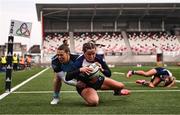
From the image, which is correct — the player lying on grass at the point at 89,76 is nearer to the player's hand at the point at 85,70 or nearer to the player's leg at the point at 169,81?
the player's hand at the point at 85,70

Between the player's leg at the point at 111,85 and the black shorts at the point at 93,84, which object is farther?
the player's leg at the point at 111,85

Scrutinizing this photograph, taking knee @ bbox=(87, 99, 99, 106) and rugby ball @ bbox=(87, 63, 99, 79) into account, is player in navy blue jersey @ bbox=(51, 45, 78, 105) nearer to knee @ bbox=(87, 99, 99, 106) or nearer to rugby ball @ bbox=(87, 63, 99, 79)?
rugby ball @ bbox=(87, 63, 99, 79)

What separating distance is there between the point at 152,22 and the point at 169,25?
2.55 meters

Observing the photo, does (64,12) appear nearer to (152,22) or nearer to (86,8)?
(86,8)

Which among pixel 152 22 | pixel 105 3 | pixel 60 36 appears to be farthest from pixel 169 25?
pixel 60 36

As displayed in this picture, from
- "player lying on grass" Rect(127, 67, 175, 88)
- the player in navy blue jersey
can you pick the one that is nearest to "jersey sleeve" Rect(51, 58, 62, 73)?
Answer: the player in navy blue jersey

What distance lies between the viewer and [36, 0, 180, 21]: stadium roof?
59.7m

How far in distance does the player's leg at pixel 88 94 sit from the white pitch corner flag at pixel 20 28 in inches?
140

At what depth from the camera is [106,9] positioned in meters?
60.3

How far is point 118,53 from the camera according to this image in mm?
55531

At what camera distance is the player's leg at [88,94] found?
8133 millimetres

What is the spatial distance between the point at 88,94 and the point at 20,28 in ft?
13.0

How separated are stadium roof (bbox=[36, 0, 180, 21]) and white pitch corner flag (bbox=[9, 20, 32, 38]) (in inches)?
1872

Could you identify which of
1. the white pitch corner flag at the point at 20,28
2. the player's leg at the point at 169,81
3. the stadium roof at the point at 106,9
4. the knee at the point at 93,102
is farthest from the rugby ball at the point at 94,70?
the stadium roof at the point at 106,9
